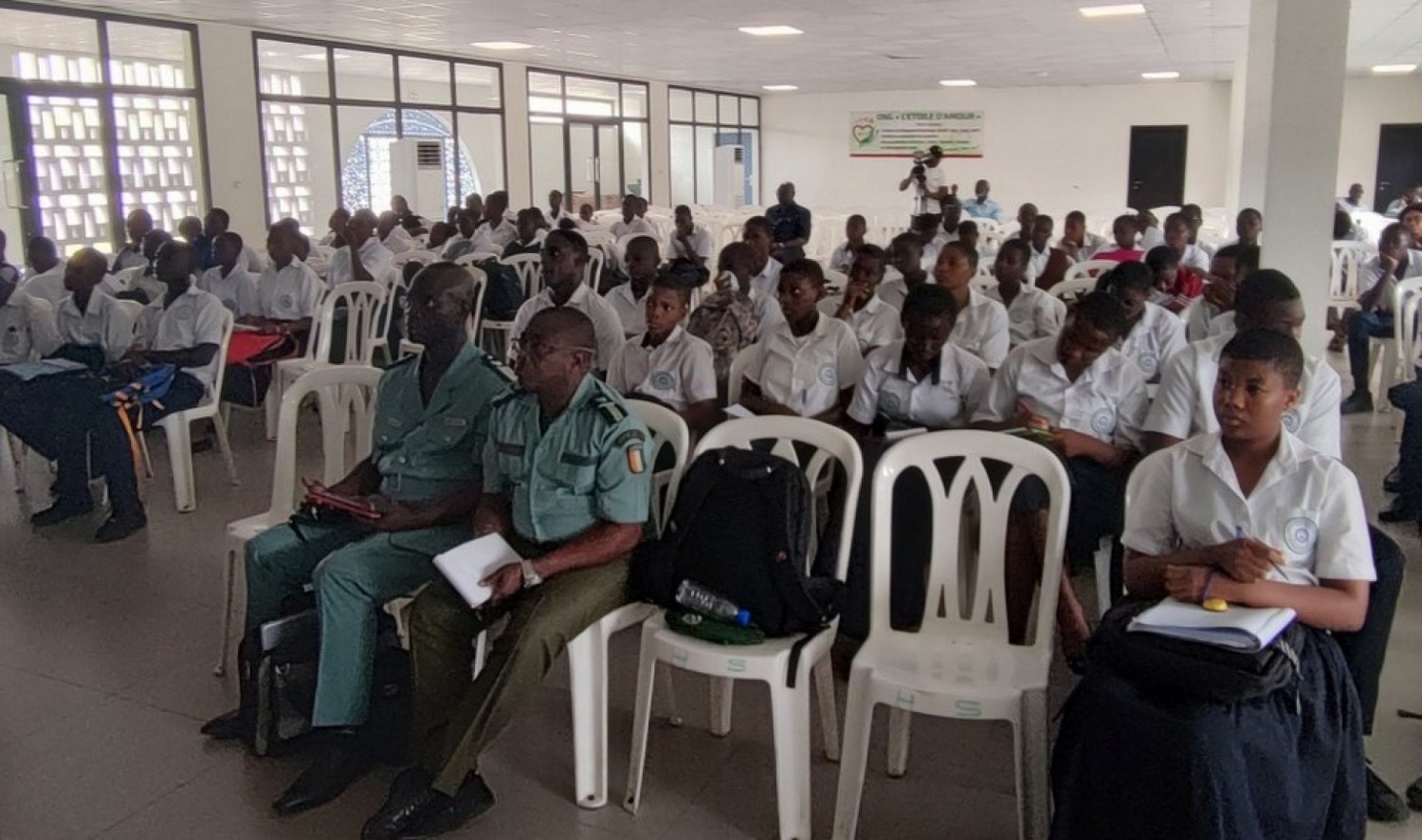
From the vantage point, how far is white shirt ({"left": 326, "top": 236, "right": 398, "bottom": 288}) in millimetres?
7512

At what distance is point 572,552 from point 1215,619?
4.45 ft

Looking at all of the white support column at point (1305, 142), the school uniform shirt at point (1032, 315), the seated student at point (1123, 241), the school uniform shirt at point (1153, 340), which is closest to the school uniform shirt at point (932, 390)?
the school uniform shirt at point (1153, 340)

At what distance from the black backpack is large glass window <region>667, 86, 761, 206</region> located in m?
15.8

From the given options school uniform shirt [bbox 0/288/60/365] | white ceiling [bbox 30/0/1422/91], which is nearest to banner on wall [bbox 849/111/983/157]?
white ceiling [bbox 30/0/1422/91]

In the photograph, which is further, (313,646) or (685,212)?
(685,212)

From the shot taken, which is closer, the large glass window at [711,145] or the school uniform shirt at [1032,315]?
the school uniform shirt at [1032,315]

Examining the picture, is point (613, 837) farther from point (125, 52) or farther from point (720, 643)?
point (125, 52)

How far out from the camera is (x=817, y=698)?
117 inches

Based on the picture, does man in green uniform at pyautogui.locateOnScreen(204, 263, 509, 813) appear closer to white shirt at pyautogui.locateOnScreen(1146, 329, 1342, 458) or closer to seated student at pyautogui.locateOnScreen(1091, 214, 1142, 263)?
white shirt at pyautogui.locateOnScreen(1146, 329, 1342, 458)

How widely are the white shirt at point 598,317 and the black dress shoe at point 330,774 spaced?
2148mm

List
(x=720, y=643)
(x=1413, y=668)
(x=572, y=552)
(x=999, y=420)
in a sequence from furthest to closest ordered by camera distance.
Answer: (x=999, y=420) < (x=1413, y=668) < (x=572, y=552) < (x=720, y=643)

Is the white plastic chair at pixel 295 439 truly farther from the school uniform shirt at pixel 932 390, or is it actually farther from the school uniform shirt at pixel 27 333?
the school uniform shirt at pixel 27 333

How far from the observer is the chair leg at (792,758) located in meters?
2.43

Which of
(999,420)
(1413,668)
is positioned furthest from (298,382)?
(1413,668)
